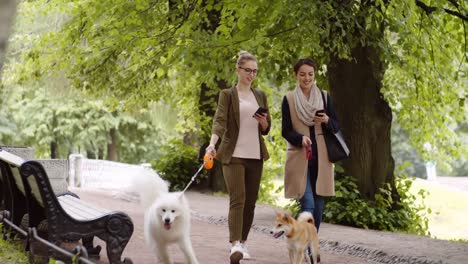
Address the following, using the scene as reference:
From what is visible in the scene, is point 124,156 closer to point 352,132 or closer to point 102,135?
point 102,135

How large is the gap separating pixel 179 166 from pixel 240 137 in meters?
12.7

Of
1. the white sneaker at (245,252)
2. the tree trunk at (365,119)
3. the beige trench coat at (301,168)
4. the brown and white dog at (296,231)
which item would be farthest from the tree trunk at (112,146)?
the brown and white dog at (296,231)

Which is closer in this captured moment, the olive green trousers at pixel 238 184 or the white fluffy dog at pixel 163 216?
the white fluffy dog at pixel 163 216

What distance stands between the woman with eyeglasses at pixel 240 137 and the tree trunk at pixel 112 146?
28.9m

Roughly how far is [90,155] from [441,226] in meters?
19.0

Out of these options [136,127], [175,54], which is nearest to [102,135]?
[136,127]

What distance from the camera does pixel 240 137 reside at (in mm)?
7629

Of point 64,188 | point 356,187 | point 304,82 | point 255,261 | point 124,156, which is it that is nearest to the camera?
point 304,82

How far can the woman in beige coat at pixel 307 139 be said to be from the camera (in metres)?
7.64

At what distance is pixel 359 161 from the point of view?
1341 cm

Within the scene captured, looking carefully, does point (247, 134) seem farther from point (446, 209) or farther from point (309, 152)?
point (446, 209)

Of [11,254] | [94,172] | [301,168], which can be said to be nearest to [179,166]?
[94,172]

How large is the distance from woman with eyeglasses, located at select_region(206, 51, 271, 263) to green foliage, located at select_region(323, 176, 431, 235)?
17.5 ft

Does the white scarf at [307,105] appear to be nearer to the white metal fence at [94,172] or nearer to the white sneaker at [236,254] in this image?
the white sneaker at [236,254]
